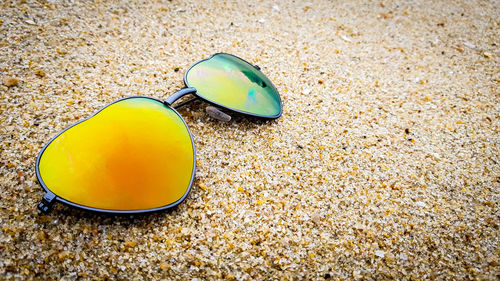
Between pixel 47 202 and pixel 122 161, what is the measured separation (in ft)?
0.80

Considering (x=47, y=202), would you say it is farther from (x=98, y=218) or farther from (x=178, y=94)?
(x=178, y=94)

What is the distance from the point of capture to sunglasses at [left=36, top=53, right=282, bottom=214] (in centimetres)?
89

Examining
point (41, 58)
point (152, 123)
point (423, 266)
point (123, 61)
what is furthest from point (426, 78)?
point (41, 58)

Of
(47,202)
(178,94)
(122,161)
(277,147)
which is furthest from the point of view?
(277,147)

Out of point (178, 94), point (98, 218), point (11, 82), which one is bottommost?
point (98, 218)

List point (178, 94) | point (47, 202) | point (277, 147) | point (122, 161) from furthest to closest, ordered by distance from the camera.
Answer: point (277, 147), point (178, 94), point (122, 161), point (47, 202)

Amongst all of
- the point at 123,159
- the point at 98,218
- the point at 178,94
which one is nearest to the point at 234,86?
the point at 178,94

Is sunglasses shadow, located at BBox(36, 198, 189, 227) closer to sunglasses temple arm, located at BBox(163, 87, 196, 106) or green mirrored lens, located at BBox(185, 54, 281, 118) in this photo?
sunglasses temple arm, located at BBox(163, 87, 196, 106)

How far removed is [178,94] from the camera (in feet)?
3.89

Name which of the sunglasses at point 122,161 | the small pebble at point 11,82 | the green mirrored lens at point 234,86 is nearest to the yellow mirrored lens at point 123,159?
the sunglasses at point 122,161

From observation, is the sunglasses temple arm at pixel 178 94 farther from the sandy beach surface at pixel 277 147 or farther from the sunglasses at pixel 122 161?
the sandy beach surface at pixel 277 147

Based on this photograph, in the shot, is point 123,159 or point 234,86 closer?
point 123,159

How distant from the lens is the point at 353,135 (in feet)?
4.56

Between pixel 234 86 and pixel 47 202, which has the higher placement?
pixel 234 86
